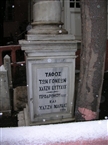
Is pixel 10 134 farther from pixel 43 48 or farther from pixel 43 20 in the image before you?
pixel 43 20

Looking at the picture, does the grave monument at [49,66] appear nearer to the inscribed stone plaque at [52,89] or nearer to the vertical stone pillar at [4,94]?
the inscribed stone plaque at [52,89]

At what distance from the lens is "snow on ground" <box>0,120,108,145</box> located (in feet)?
4.41

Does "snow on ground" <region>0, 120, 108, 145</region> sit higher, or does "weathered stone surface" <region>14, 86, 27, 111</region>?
"snow on ground" <region>0, 120, 108, 145</region>

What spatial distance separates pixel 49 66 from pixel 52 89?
35 cm

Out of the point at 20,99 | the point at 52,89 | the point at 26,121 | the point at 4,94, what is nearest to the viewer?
the point at 52,89

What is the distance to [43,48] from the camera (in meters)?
2.55

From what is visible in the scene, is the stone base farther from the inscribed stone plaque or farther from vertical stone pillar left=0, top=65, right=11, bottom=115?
vertical stone pillar left=0, top=65, right=11, bottom=115

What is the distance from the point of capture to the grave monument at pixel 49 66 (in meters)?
2.56

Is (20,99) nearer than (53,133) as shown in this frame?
No

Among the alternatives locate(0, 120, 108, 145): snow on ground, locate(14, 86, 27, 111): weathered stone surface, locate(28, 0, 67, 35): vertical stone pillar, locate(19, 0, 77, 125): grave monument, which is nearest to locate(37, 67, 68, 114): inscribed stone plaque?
locate(19, 0, 77, 125): grave monument

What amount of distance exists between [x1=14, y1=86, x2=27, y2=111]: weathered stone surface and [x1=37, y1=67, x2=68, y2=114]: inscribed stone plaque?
1.02 m

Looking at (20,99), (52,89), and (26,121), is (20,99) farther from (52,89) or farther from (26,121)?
(52,89)

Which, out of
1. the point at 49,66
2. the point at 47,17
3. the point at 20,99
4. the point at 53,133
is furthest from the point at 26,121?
the point at 53,133

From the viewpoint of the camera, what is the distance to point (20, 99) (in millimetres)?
4074
